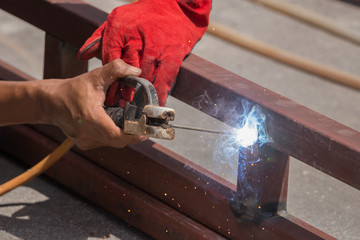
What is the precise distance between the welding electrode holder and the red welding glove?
0.12 metres

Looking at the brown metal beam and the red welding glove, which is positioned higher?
the red welding glove

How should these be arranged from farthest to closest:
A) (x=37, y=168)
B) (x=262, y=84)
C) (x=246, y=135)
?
(x=262, y=84) → (x=37, y=168) → (x=246, y=135)

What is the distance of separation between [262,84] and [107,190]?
2.04 meters

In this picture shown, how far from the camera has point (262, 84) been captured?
16.0 feet

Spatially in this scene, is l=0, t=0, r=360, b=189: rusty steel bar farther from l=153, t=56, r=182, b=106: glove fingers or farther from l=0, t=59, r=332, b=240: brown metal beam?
l=0, t=59, r=332, b=240: brown metal beam

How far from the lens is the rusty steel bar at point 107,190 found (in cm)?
291

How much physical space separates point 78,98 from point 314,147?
0.85m

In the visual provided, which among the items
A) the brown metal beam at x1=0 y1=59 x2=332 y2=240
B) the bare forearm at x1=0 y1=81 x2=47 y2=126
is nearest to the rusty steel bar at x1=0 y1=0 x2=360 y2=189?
the brown metal beam at x1=0 y1=59 x2=332 y2=240

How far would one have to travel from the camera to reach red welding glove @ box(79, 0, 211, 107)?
259 centimetres

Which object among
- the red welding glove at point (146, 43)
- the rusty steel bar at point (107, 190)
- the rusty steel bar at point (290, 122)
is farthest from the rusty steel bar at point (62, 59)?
the red welding glove at point (146, 43)

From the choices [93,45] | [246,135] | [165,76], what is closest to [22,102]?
[93,45]

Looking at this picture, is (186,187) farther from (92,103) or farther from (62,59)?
(62,59)

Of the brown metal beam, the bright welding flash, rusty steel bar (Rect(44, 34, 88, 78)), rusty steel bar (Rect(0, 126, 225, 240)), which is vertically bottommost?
rusty steel bar (Rect(0, 126, 225, 240))

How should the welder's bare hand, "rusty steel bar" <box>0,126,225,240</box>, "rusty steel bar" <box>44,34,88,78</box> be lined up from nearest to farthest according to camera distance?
the welder's bare hand → "rusty steel bar" <box>0,126,225,240</box> → "rusty steel bar" <box>44,34,88,78</box>
